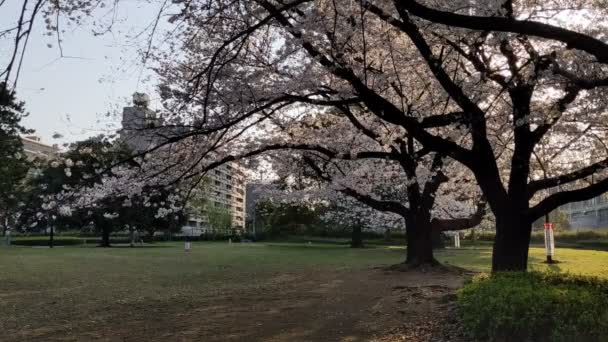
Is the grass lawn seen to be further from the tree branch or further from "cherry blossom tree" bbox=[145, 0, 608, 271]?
the tree branch

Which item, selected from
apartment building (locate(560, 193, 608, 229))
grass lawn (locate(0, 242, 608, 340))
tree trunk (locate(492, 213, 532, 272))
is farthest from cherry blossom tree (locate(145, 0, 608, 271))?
apartment building (locate(560, 193, 608, 229))

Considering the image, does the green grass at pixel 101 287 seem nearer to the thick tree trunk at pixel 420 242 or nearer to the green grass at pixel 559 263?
the thick tree trunk at pixel 420 242

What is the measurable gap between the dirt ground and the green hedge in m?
0.58

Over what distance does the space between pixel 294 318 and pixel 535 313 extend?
437 centimetres

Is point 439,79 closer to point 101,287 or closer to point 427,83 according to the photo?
point 427,83

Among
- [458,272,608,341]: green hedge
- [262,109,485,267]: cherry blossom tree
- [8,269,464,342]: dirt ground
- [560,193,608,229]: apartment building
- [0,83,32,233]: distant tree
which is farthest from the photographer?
[560,193,608,229]: apartment building

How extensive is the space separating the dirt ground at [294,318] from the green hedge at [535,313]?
0.58 metres

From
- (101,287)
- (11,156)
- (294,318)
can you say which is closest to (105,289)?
(101,287)

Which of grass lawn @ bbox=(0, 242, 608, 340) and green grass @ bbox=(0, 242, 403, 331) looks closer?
grass lawn @ bbox=(0, 242, 608, 340)

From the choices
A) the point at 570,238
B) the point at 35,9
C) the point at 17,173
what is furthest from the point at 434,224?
the point at 570,238

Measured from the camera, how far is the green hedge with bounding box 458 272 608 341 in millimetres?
5188

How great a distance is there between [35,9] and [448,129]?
32.0 ft

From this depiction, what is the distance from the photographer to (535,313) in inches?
218

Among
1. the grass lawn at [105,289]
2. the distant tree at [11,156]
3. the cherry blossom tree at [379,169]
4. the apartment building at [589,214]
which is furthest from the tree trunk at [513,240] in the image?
the apartment building at [589,214]
